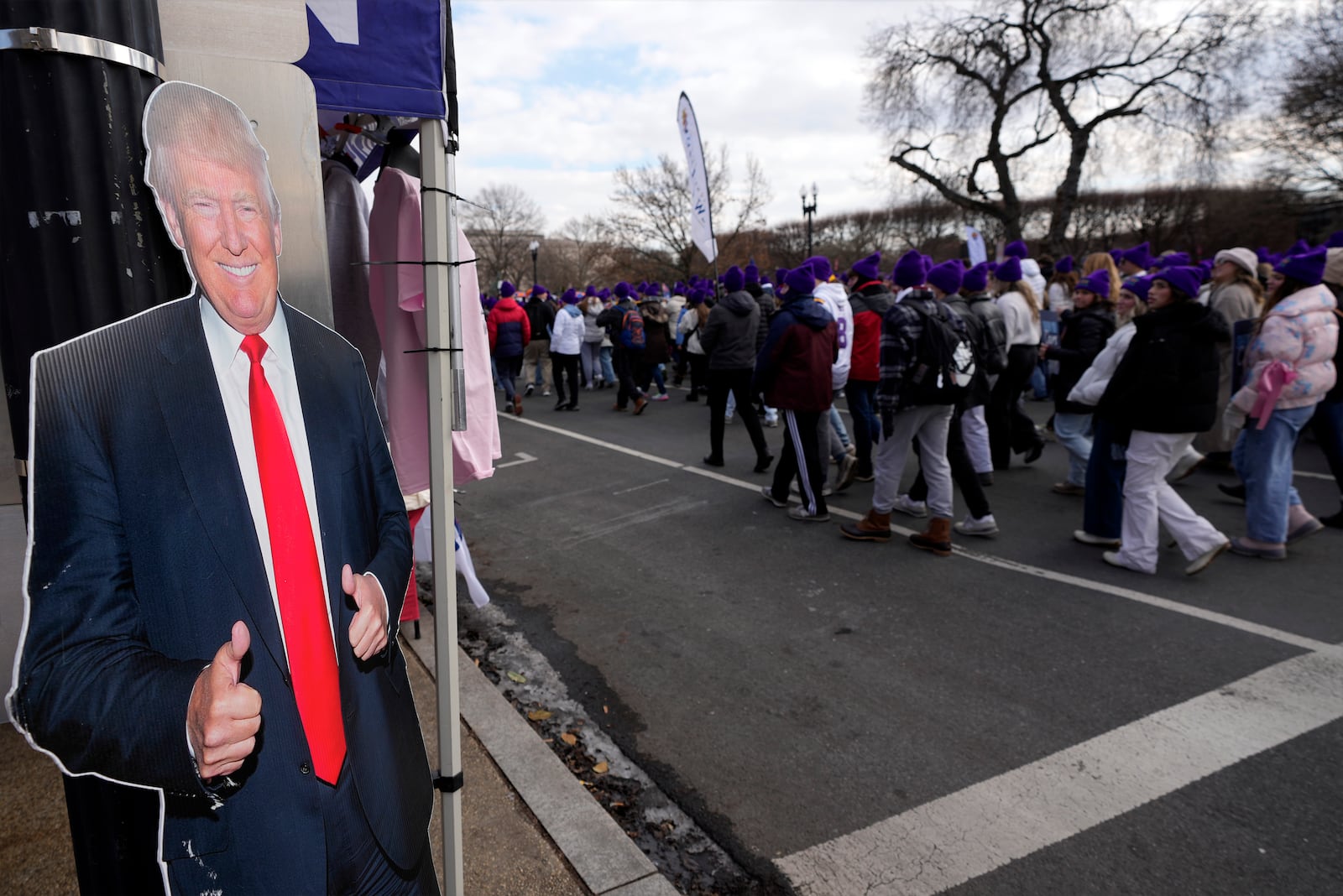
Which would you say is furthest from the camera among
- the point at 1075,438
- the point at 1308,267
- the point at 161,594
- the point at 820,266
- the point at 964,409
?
the point at 820,266

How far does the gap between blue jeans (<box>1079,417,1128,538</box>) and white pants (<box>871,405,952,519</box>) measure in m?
0.97

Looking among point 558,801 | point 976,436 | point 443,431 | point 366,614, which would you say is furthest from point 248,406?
point 976,436

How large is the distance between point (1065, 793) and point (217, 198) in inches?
127

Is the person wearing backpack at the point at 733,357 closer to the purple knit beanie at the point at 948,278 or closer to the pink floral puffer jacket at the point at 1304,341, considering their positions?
the purple knit beanie at the point at 948,278

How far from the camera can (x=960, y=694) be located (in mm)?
3803

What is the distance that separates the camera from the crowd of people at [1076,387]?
5109mm

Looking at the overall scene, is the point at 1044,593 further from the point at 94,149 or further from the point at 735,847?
the point at 94,149

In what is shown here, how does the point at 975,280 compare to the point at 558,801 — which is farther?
the point at 975,280

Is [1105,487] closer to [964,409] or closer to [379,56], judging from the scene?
[964,409]

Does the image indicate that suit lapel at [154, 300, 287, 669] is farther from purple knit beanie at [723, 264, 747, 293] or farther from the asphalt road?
purple knit beanie at [723, 264, 747, 293]

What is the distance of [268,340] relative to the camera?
1537 mm

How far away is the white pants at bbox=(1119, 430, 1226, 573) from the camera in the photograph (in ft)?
16.6

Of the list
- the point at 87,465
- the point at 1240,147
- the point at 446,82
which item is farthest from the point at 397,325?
the point at 1240,147

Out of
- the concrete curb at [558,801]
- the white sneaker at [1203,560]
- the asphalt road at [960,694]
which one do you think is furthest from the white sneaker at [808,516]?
the concrete curb at [558,801]
